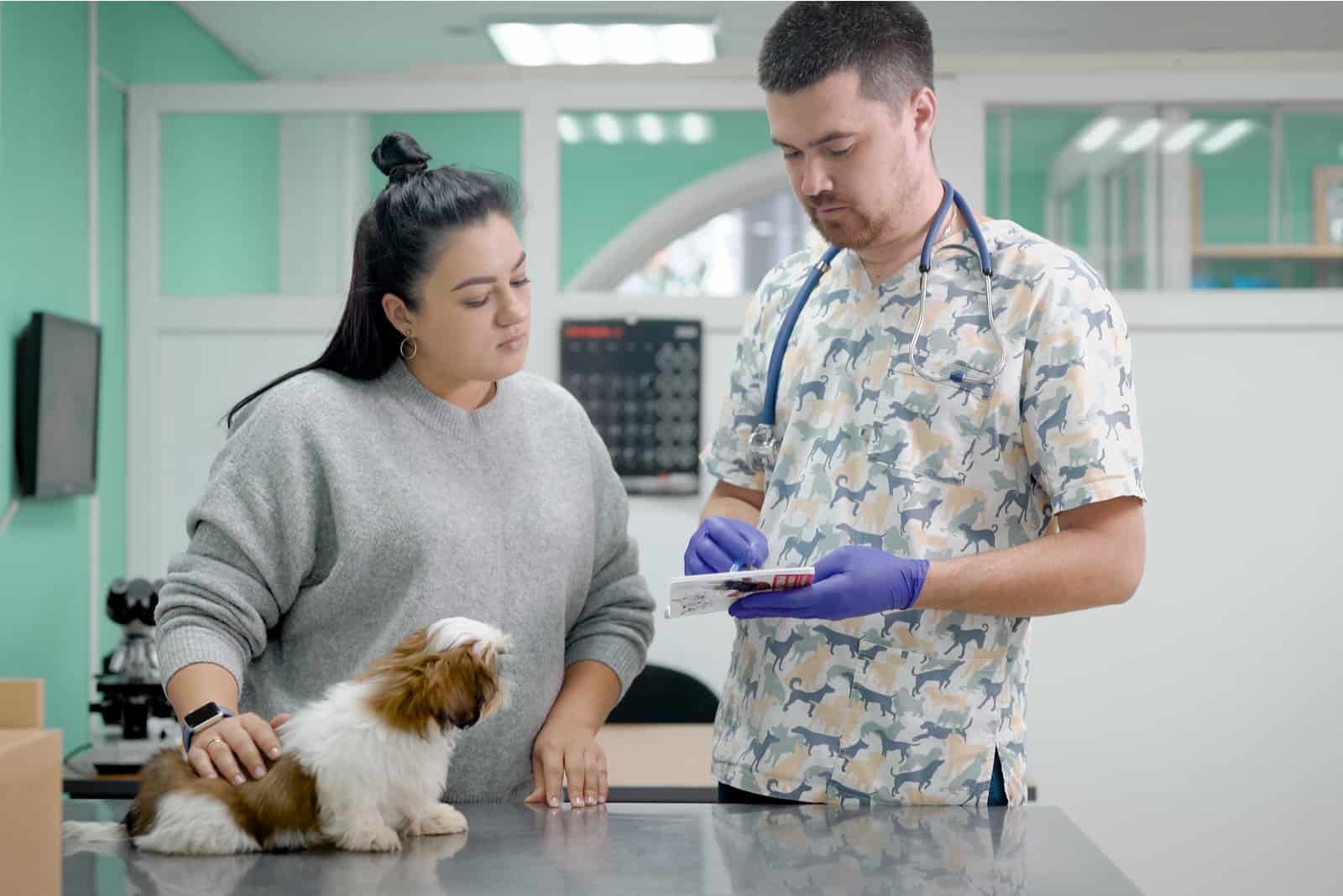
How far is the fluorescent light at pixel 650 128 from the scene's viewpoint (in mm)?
3211

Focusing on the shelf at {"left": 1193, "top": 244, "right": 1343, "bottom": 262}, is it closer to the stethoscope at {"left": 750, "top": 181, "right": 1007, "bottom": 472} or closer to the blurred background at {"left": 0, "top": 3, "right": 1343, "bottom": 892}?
the blurred background at {"left": 0, "top": 3, "right": 1343, "bottom": 892}

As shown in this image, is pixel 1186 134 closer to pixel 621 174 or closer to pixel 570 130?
pixel 621 174

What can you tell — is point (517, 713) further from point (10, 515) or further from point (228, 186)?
point (228, 186)

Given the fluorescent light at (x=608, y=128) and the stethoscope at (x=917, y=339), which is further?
the fluorescent light at (x=608, y=128)

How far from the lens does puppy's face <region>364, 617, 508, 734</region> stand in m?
1.21

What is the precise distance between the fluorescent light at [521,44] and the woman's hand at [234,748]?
285 cm

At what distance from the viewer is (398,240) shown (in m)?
1.50

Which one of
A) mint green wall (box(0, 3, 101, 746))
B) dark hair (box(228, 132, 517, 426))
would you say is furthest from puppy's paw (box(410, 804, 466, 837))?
mint green wall (box(0, 3, 101, 746))

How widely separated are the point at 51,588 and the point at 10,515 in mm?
270

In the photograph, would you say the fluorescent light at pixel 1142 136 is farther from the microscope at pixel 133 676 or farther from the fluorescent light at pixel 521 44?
the microscope at pixel 133 676

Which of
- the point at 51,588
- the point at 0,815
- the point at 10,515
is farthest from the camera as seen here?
the point at 51,588

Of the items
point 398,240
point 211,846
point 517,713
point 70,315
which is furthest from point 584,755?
point 70,315

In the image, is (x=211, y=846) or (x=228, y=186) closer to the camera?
(x=211, y=846)

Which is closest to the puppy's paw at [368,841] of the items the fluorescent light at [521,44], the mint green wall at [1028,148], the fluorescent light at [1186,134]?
the mint green wall at [1028,148]
